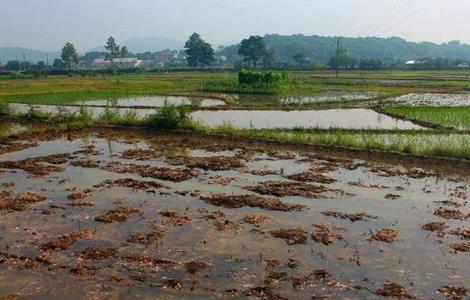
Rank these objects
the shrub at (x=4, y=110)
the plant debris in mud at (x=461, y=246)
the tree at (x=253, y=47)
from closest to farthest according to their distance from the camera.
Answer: the plant debris in mud at (x=461, y=246), the shrub at (x=4, y=110), the tree at (x=253, y=47)

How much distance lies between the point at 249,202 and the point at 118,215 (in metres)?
2.78

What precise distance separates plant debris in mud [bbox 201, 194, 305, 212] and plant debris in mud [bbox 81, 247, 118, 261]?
311cm

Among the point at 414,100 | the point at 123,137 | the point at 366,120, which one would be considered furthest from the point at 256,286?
the point at 414,100

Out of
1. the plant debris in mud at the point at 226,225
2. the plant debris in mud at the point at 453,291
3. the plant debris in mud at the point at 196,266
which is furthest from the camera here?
the plant debris in mud at the point at 226,225

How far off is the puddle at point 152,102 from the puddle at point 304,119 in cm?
→ 436

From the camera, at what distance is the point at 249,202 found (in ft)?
34.8

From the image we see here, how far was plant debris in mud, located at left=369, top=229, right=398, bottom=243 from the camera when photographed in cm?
857

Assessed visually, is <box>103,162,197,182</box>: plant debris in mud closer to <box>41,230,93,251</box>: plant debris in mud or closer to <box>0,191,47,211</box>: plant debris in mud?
<box>0,191,47,211</box>: plant debris in mud

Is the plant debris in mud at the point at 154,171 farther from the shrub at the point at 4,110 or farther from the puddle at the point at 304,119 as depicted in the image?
the shrub at the point at 4,110

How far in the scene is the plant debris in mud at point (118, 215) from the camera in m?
9.38

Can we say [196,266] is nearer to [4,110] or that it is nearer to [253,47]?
[4,110]

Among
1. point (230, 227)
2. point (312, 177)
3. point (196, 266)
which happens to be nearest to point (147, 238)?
point (196, 266)

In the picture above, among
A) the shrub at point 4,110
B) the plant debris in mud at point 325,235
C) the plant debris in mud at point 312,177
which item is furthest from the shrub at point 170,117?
the plant debris in mud at point 325,235

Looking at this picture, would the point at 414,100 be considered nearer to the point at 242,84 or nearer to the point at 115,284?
the point at 242,84
